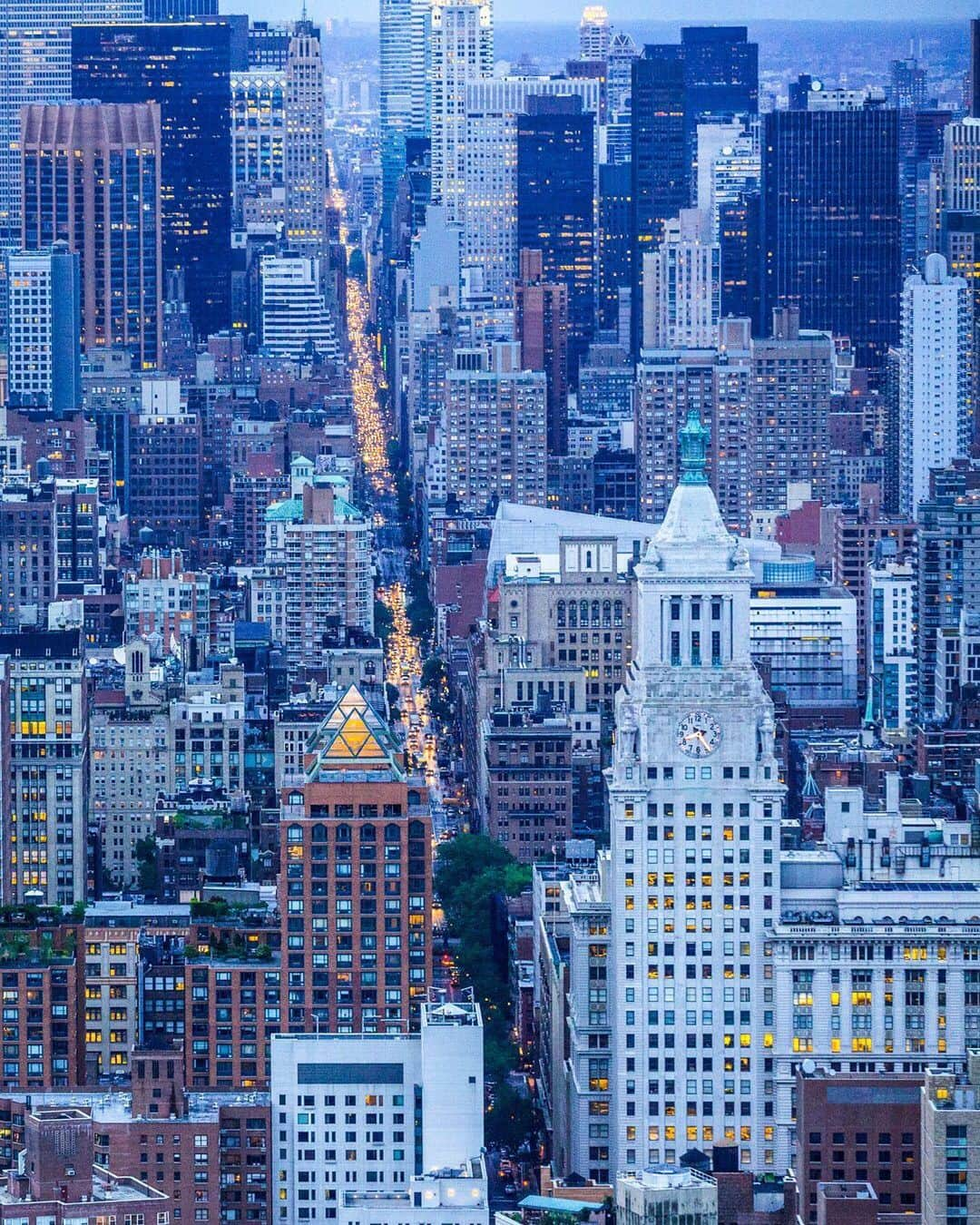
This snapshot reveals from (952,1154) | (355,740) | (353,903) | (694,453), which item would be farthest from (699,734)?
(952,1154)

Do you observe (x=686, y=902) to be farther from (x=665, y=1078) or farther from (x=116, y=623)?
(x=116, y=623)

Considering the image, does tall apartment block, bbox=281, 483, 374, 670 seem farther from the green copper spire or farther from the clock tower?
the clock tower

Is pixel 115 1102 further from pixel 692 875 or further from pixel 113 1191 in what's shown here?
pixel 692 875

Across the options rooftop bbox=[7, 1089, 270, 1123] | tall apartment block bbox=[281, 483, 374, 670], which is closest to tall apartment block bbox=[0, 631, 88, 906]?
rooftop bbox=[7, 1089, 270, 1123]

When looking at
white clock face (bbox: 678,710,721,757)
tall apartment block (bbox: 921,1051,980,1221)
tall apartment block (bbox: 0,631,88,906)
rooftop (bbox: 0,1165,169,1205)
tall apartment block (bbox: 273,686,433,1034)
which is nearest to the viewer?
tall apartment block (bbox: 921,1051,980,1221)

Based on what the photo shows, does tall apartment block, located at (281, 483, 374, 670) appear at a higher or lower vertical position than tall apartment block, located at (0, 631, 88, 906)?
higher

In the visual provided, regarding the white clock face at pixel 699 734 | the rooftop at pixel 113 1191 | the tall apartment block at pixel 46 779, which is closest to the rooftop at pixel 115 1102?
the rooftop at pixel 113 1191
